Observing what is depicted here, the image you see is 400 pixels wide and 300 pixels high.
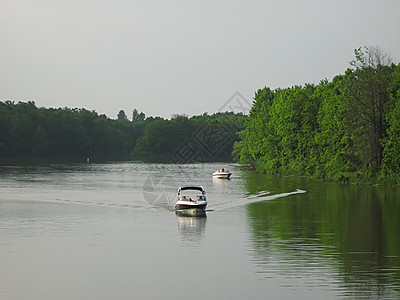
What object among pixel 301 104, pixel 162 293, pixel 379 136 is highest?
pixel 301 104

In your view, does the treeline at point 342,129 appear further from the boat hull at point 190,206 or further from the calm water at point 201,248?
the boat hull at point 190,206

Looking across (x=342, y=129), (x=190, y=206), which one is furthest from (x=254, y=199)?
(x=342, y=129)

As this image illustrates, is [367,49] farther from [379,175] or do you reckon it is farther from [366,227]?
[366,227]

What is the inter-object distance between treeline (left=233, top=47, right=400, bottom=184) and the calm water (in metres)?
14.0

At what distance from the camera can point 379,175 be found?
7406 centimetres

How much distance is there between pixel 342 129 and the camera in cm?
8306

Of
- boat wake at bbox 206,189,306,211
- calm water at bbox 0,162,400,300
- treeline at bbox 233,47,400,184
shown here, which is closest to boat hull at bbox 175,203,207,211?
calm water at bbox 0,162,400,300

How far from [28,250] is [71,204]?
23.5 meters

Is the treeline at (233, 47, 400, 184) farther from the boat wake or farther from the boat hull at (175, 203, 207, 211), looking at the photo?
the boat hull at (175, 203, 207, 211)

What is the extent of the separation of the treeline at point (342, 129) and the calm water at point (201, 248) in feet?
45.9

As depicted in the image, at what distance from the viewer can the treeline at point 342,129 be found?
244 feet

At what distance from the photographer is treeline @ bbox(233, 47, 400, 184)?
7444 cm

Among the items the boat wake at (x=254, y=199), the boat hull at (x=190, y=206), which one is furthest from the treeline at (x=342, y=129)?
the boat hull at (x=190, y=206)

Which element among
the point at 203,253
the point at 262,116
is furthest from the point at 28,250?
the point at 262,116
